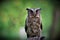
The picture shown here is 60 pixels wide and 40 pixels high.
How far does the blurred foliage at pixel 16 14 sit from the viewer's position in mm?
2744

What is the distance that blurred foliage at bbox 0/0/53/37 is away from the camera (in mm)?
2744

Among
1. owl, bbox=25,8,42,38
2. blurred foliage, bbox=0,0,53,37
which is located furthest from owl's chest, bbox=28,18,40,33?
blurred foliage, bbox=0,0,53,37

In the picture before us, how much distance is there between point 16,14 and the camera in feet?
9.12

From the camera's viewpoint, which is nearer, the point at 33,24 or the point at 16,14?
the point at 33,24

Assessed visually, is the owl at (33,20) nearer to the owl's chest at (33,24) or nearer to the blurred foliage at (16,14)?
the owl's chest at (33,24)

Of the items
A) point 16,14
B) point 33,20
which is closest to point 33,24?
point 33,20

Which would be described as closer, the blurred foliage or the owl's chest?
the owl's chest

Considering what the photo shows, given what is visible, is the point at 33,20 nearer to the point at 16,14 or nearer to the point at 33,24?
the point at 33,24

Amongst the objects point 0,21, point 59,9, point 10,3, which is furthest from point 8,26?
point 59,9

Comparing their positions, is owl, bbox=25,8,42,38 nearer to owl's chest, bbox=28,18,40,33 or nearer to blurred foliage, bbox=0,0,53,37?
owl's chest, bbox=28,18,40,33

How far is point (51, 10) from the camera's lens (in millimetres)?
2777

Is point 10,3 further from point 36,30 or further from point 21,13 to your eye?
point 36,30

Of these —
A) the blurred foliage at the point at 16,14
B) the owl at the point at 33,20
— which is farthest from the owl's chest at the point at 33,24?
the blurred foliage at the point at 16,14

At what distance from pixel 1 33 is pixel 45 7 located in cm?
74
